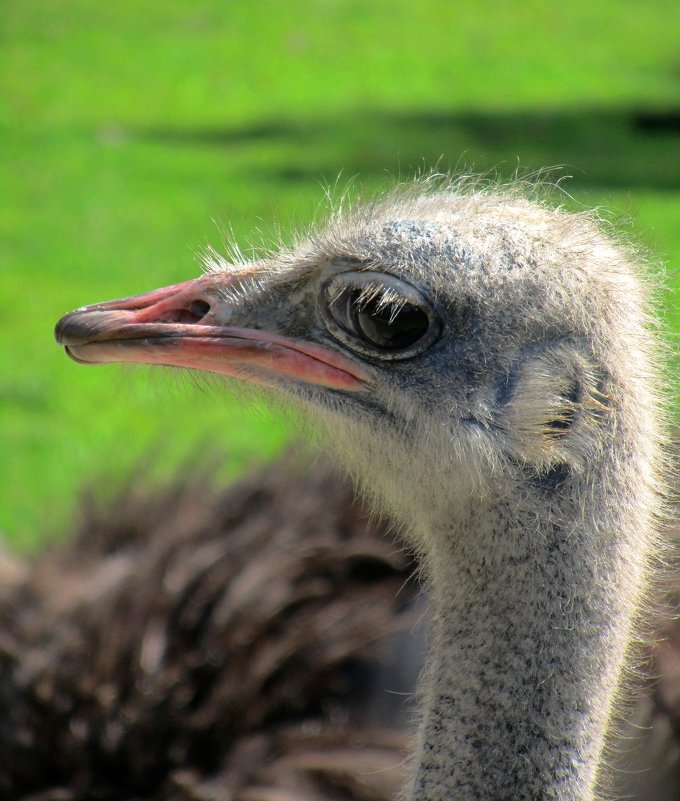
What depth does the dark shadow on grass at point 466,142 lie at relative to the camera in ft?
26.4

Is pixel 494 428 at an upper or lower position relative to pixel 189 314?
lower

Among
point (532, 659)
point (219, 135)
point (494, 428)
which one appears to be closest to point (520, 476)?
point (494, 428)

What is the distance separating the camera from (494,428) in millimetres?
1907

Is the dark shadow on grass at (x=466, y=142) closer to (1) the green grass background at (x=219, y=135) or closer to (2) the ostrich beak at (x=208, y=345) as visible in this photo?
(1) the green grass background at (x=219, y=135)

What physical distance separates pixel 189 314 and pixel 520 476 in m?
0.59

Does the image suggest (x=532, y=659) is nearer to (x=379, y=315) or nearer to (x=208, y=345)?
(x=379, y=315)

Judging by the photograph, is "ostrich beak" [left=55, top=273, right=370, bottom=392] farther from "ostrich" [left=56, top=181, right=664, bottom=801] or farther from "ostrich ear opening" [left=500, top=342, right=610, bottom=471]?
"ostrich ear opening" [left=500, top=342, right=610, bottom=471]

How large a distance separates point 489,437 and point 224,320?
459 mm

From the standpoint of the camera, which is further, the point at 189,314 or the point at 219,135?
the point at 219,135

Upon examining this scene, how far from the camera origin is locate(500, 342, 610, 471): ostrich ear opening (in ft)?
6.12

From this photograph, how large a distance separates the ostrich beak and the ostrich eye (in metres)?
0.05

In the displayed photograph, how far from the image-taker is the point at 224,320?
6.75 feet

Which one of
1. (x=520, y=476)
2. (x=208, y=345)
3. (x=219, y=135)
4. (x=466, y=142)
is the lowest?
(x=520, y=476)

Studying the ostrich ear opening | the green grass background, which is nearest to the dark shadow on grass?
the green grass background
